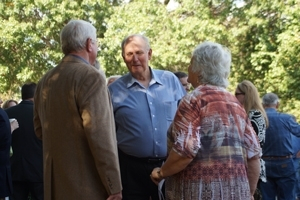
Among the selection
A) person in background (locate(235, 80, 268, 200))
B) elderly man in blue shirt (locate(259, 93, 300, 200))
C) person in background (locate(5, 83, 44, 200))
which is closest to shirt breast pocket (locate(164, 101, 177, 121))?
person in background (locate(235, 80, 268, 200))

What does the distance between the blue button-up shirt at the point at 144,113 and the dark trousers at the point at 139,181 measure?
8 centimetres

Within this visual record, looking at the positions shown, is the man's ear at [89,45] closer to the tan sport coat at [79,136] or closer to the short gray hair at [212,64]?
the tan sport coat at [79,136]

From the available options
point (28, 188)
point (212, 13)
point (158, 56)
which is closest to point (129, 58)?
point (28, 188)

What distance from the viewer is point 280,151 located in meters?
9.12

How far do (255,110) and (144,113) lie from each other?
2213 millimetres

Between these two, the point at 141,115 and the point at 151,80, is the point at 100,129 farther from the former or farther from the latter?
the point at 151,80

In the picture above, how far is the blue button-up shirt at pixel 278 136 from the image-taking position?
910 cm

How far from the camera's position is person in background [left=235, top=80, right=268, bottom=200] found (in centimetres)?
652

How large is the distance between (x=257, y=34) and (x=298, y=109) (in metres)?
3.45

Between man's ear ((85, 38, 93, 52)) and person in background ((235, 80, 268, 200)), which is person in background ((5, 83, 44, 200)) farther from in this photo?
man's ear ((85, 38, 93, 52))

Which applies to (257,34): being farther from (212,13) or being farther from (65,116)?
(65,116)

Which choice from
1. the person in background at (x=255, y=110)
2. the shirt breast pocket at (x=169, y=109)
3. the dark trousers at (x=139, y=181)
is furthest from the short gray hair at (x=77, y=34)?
the person in background at (x=255, y=110)

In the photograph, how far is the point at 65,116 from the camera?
4.05 meters

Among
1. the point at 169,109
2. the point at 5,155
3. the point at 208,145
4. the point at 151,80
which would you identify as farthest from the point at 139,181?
the point at 5,155
